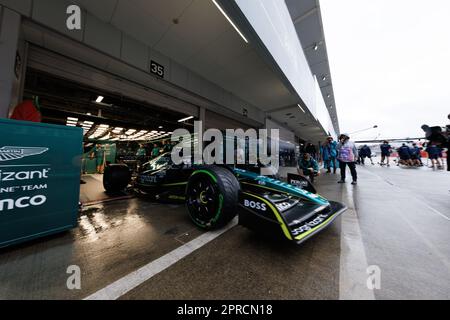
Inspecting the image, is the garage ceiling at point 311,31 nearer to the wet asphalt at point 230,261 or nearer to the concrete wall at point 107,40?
the concrete wall at point 107,40

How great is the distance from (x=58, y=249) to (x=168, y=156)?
7.09ft

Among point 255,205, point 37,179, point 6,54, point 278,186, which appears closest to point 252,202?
point 255,205

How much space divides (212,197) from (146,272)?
94 cm

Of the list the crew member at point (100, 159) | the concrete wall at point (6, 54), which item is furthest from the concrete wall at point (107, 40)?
the crew member at point (100, 159)

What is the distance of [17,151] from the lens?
1.58 meters

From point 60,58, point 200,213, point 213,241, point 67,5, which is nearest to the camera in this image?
point 213,241

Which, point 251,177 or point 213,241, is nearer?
point 213,241

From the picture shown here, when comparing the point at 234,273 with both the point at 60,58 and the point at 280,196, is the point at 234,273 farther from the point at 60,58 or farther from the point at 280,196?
the point at 60,58

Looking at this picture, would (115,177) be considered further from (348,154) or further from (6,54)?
(348,154)

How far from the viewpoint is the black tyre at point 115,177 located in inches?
163

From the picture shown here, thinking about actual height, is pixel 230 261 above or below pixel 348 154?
below

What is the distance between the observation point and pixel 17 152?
1.58m

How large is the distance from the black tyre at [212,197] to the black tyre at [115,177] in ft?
9.87
